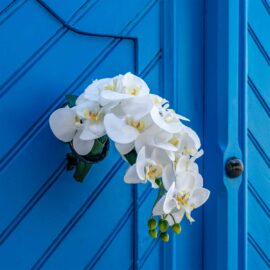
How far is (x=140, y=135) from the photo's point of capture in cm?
86

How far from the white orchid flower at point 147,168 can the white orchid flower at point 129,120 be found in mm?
37

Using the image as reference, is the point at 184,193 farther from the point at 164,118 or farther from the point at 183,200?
the point at 164,118

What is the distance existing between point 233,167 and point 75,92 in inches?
16.3

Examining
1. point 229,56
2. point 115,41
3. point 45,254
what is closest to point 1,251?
point 45,254

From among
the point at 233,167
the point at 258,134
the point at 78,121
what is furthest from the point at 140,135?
the point at 258,134

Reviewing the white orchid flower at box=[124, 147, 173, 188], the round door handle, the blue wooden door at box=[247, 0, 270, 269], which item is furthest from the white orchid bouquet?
the blue wooden door at box=[247, 0, 270, 269]

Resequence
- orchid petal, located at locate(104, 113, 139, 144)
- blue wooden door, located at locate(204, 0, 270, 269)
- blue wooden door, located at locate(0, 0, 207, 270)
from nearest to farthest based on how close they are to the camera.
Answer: orchid petal, located at locate(104, 113, 139, 144) < blue wooden door, located at locate(0, 0, 207, 270) < blue wooden door, located at locate(204, 0, 270, 269)

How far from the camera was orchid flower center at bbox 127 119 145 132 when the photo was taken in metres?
0.85

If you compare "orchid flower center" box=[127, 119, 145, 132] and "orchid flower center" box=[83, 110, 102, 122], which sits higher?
"orchid flower center" box=[127, 119, 145, 132]

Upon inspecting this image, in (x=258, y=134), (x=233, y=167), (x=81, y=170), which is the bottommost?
(x=81, y=170)

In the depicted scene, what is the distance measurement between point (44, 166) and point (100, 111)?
0.66ft

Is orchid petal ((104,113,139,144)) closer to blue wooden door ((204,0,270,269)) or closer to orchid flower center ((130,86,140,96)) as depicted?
orchid flower center ((130,86,140,96))

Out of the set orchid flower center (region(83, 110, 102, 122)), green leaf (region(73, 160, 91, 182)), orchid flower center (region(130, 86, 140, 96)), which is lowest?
green leaf (region(73, 160, 91, 182))

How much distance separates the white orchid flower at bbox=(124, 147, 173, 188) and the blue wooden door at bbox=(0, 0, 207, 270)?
20 centimetres
